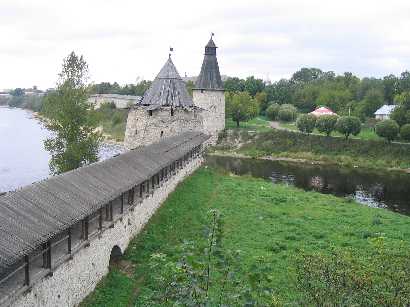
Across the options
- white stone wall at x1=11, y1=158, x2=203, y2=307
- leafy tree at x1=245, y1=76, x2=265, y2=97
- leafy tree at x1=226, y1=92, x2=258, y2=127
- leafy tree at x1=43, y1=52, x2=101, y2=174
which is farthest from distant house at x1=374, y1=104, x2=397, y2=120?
white stone wall at x1=11, y1=158, x2=203, y2=307

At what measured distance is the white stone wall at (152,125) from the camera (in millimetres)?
29844

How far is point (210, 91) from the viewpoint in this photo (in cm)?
4612

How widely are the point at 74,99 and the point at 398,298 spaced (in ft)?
57.1

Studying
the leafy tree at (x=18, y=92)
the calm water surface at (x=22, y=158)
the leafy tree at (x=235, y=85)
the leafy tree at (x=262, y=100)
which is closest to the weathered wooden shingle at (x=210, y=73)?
the calm water surface at (x=22, y=158)

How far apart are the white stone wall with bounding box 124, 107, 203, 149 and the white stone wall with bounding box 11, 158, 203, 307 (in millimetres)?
12175

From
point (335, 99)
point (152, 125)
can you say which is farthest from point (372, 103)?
point (152, 125)

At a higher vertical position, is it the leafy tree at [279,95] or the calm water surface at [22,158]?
the leafy tree at [279,95]

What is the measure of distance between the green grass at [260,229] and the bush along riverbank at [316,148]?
20.3m

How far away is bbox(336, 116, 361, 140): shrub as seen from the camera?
5003 centimetres

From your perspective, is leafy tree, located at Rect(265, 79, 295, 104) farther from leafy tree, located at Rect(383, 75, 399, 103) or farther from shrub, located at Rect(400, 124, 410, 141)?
shrub, located at Rect(400, 124, 410, 141)

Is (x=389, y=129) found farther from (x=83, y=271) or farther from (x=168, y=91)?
(x=83, y=271)

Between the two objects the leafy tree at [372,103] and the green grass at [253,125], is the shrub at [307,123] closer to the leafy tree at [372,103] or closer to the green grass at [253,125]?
the green grass at [253,125]

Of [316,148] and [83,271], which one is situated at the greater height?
[83,271]

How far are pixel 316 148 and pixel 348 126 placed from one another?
356cm
